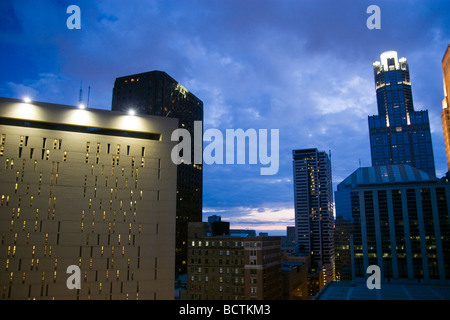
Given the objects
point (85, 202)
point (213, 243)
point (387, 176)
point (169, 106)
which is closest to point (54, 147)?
point (85, 202)

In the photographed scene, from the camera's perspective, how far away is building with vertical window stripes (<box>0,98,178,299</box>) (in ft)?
164

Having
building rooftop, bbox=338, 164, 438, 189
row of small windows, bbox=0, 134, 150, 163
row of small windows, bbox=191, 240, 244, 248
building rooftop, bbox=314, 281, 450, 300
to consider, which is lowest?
building rooftop, bbox=314, 281, 450, 300

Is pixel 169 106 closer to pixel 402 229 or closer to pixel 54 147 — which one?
pixel 54 147

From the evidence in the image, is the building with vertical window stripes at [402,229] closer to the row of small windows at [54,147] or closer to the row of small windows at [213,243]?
the row of small windows at [213,243]

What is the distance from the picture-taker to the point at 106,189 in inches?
2217

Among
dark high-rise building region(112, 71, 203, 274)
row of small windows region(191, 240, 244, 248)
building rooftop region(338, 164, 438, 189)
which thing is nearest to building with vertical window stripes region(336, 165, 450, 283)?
building rooftop region(338, 164, 438, 189)

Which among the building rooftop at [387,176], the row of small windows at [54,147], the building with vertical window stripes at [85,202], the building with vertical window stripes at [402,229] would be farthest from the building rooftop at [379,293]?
the building rooftop at [387,176]

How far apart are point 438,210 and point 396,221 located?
1648 centimetres

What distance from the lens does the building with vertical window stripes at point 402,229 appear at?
13262cm

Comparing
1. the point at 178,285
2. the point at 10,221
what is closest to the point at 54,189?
the point at 10,221

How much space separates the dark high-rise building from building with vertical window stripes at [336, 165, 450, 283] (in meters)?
72.4

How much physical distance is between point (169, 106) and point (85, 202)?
94.3 metres

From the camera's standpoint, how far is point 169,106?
144 m

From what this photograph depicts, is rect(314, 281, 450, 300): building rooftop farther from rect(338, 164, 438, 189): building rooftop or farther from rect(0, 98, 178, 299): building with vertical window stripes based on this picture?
rect(338, 164, 438, 189): building rooftop
